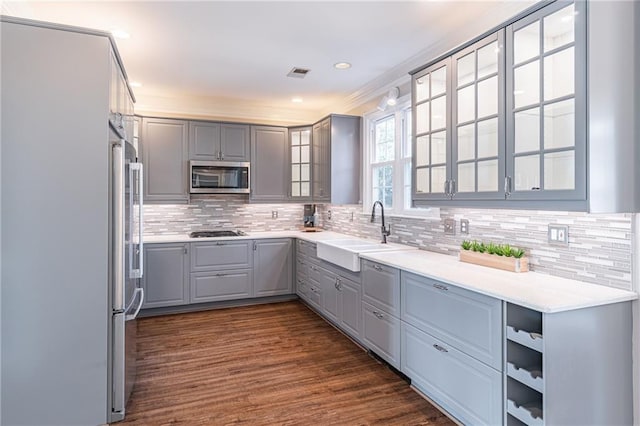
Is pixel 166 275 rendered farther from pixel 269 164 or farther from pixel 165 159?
pixel 269 164

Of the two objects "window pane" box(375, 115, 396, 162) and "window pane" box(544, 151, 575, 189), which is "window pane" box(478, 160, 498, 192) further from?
"window pane" box(375, 115, 396, 162)

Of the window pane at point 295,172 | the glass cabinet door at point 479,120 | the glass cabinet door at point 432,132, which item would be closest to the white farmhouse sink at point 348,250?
the glass cabinet door at point 432,132

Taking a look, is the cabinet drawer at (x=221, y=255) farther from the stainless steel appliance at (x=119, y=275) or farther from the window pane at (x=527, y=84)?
the window pane at (x=527, y=84)

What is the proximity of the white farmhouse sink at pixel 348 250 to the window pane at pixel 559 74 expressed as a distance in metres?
1.83

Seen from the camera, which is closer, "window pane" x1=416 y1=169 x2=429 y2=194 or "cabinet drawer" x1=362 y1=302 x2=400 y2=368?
"cabinet drawer" x1=362 y1=302 x2=400 y2=368

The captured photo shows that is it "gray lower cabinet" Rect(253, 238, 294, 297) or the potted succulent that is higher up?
the potted succulent

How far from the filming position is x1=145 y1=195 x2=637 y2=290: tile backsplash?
195 centimetres

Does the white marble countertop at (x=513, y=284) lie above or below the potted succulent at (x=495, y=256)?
below

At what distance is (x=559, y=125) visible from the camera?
1898mm

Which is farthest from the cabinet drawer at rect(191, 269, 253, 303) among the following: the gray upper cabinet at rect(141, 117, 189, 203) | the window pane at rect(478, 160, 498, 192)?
the window pane at rect(478, 160, 498, 192)

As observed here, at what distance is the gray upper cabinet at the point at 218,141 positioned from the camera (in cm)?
479

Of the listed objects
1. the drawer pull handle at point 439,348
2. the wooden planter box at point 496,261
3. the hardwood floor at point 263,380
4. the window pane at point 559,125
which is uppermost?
the window pane at point 559,125

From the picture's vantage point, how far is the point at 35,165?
6.51ft

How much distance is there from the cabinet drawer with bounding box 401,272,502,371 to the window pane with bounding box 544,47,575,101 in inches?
43.1
